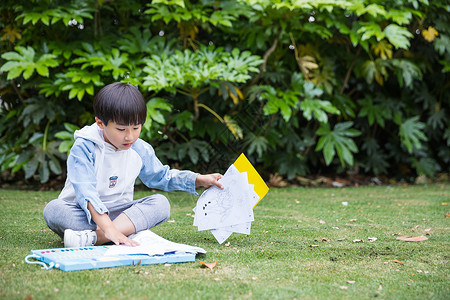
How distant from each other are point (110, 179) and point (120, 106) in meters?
0.35

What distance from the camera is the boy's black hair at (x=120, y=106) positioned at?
184cm

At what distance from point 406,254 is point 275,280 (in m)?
0.71

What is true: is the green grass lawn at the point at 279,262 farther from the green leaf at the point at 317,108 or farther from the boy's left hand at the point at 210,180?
the green leaf at the point at 317,108

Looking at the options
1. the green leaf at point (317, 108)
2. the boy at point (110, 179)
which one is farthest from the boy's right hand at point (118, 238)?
the green leaf at point (317, 108)

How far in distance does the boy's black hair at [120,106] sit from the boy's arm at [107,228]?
345 millimetres

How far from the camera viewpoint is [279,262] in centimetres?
177

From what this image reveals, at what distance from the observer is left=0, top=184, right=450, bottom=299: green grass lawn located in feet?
4.58

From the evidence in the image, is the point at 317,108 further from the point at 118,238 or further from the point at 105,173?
the point at 118,238

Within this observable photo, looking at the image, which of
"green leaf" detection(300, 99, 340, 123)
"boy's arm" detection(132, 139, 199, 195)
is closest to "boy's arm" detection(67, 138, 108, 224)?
"boy's arm" detection(132, 139, 199, 195)

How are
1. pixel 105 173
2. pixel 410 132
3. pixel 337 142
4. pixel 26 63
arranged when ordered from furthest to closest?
pixel 410 132 < pixel 337 142 < pixel 26 63 < pixel 105 173

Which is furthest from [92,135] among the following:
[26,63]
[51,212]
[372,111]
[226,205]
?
[372,111]

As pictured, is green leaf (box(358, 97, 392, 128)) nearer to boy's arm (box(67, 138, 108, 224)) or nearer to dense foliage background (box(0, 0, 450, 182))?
dense foliage background (box(0, 0, 450, 182))

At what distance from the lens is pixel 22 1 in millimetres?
3945

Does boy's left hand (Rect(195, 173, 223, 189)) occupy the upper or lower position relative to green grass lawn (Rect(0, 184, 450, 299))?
upper
